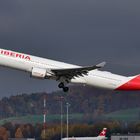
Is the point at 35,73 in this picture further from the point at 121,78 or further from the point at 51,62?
the point at 121,78

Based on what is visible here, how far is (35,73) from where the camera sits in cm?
7544

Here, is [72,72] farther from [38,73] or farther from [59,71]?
[38,73]

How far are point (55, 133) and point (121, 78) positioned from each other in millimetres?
78700

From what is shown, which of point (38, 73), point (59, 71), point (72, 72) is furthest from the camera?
point (72, 72)

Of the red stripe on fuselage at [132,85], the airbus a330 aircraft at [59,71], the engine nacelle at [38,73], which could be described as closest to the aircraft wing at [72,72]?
the airbus a330 aircraft at [59,71]

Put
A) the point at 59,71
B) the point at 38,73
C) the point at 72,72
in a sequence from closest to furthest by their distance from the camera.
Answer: the point at 38,73 → the point at 59,71 → the point at 72,72

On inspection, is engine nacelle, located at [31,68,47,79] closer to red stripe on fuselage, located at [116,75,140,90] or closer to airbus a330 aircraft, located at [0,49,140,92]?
airbus a330 aircraft, located at [0,49,140,92]

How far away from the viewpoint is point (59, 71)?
76062mm

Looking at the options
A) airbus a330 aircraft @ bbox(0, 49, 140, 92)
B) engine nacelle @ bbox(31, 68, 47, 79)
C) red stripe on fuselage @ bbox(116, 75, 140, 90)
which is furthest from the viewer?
red stripe on fuselage @ bbox(116, 75, 140, 90)

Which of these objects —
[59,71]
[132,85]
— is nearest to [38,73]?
[59,71]

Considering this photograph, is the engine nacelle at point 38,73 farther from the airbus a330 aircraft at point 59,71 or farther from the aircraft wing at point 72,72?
the aircraft wing at point 72,72

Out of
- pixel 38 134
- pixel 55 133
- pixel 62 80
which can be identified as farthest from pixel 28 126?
pixel 62 80

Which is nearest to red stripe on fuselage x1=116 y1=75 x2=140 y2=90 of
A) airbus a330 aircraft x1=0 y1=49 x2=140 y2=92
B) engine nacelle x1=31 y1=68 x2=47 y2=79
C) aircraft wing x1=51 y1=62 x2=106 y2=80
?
airbus a330 aircraft x1=0 y1=49 x2=140 y2=92

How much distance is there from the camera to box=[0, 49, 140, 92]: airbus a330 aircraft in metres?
76.1
